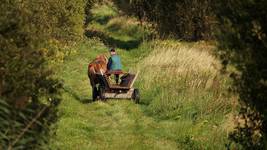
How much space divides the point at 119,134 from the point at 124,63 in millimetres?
15040

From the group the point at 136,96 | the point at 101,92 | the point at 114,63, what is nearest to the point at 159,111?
the point at 136,96

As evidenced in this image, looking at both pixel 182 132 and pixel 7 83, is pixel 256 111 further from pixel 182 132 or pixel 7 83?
pixel 182 132

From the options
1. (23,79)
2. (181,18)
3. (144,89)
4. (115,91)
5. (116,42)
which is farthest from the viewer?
(116,42)

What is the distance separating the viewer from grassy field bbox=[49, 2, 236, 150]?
14.0m

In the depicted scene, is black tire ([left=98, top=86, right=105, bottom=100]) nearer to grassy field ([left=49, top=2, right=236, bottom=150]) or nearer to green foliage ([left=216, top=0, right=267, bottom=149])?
grassy field ([left=49, top=2, right=236, bottom=150])

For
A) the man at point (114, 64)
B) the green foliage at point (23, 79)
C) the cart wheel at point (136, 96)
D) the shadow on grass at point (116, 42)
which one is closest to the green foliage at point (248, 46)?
the green foliage at point (23, 79)

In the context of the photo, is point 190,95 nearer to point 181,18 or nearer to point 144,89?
point 144,89

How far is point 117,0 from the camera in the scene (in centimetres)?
5316

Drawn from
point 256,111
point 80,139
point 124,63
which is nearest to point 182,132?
point 80,139

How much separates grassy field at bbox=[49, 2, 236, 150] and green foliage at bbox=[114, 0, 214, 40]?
382 inches

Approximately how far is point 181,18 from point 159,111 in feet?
63.4

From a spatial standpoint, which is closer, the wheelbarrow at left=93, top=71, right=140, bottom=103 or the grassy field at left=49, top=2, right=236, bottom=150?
the grassy field at left=49, top=2, right=236, bottom=150

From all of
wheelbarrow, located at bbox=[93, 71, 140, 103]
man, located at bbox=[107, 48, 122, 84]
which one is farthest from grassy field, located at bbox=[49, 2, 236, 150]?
man, located at bbox=[107, 48, 122, 84]

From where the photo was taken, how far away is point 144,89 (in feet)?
69.2
